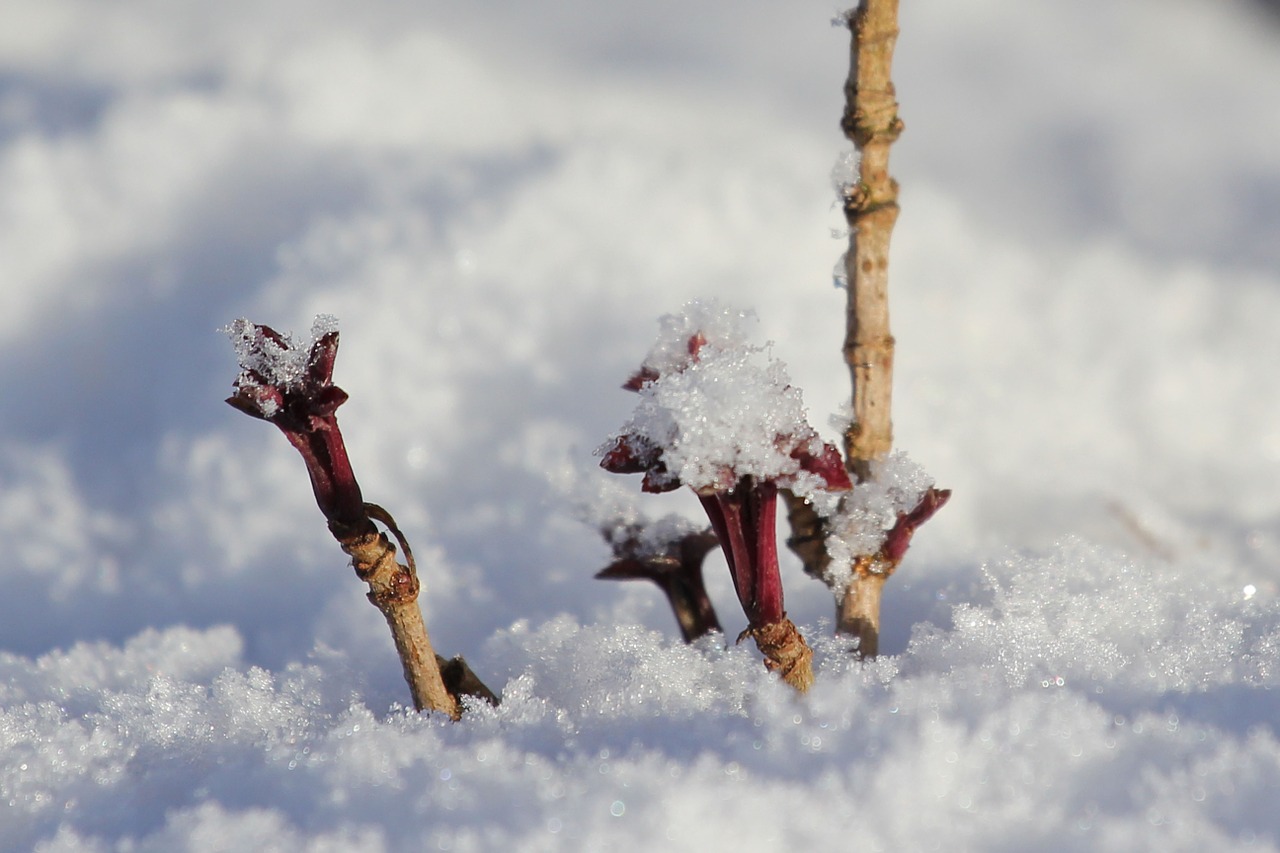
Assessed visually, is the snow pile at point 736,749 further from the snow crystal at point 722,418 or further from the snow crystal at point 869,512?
the snow crystal at point 722,418

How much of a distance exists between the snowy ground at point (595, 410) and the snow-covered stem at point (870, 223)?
193 mm

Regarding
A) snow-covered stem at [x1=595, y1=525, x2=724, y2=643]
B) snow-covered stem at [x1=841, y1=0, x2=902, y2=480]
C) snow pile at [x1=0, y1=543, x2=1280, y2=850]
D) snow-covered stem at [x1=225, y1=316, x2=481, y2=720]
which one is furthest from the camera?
snow-covered stem at [x1=595, y1=525, x2=724, y2=643]

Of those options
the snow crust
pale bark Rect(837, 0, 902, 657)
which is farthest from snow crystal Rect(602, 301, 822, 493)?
pale bark Rect(837, 0, 902, 657)

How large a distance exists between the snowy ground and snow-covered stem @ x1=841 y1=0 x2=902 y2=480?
193 mm

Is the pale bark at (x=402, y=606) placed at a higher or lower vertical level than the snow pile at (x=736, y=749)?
higher

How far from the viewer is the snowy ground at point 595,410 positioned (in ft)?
2.18

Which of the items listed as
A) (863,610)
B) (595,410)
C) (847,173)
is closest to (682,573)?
(863,610)

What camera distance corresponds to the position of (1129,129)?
2178mm

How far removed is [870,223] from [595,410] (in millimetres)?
843

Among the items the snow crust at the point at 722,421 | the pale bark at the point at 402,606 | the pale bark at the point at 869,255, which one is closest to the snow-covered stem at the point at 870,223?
the pale bark at the point at 869,255

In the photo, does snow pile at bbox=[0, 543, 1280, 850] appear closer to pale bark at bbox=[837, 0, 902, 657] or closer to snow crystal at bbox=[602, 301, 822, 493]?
pale bark at bbox=[837, 0, 902, 657]

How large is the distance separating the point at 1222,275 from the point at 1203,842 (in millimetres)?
1582

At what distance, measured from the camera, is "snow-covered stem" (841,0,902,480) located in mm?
832

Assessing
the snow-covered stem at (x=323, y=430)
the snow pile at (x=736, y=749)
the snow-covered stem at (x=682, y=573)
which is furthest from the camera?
the snow-covered stem at (x=682, y=573)
